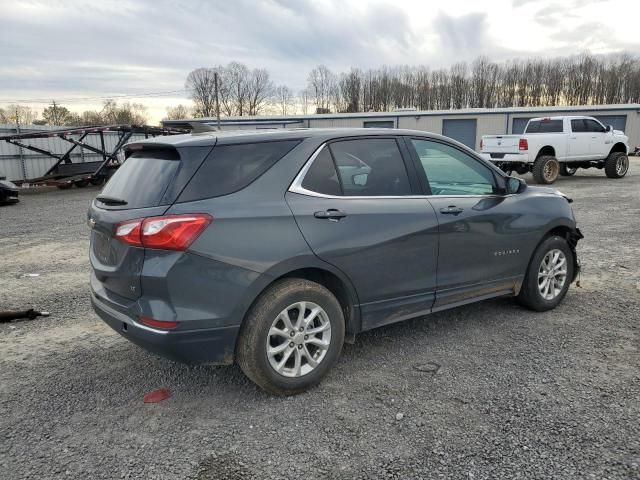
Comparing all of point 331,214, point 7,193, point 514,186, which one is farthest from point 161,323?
point 7,193

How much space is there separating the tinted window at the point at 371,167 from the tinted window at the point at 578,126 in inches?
566

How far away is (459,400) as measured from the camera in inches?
123

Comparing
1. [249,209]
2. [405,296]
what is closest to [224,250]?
[249,209]

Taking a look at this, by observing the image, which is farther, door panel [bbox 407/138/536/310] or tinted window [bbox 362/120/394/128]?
tinted window [bbox 362/120/394/128]

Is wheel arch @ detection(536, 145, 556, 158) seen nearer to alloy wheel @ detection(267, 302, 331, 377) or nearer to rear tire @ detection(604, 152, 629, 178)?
rear tire @ detection(604, 152, 629, 178)

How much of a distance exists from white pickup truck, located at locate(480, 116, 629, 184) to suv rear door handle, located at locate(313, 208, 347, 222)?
13344mm

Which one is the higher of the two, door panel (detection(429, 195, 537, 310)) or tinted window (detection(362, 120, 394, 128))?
tinted window (detection(362, 120, 394, 128))

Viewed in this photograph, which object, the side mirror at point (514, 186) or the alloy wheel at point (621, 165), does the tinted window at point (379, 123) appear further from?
the side mirror at point (514, 186)

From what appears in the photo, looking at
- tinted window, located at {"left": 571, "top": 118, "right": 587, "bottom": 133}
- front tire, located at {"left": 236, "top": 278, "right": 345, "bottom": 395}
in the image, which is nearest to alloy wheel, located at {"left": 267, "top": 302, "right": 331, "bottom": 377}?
front tire, located at {"left": 236, "top": 278, "right": 345, "bottom": 395}

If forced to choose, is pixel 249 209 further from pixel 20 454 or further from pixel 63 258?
pixel 63 258

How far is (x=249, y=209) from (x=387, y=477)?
1.63 m

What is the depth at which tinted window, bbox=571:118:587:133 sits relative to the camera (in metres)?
15.7

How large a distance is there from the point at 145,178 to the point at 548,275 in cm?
361

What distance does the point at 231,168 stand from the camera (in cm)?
301
